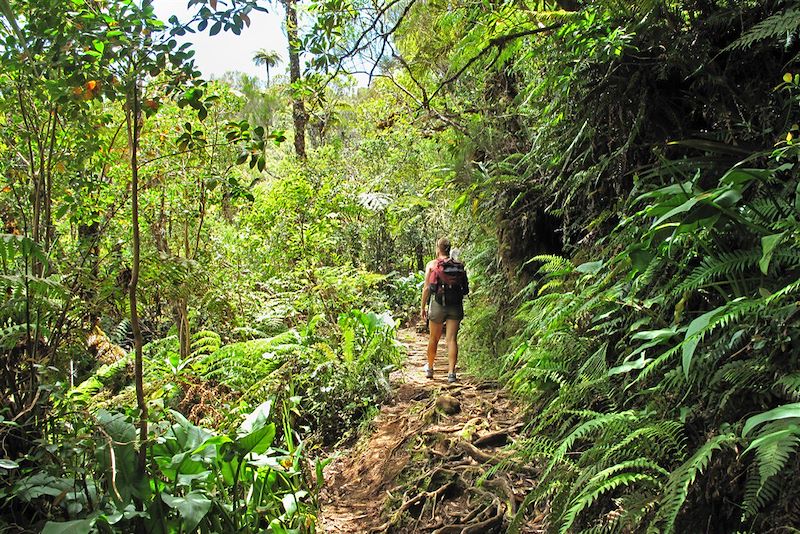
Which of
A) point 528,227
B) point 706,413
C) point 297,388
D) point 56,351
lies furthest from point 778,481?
point 297,388

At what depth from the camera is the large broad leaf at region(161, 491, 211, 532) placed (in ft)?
7.85

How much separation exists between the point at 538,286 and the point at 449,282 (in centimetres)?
118

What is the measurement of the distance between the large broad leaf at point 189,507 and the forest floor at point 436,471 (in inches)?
53.5

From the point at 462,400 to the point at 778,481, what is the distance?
3.30 m

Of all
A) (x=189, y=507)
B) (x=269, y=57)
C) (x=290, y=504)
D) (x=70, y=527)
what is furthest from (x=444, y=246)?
(x=269, y=57)

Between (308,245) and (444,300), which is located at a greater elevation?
(308,245)

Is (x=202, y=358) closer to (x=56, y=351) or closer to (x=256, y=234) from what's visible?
(x=56, y=351)

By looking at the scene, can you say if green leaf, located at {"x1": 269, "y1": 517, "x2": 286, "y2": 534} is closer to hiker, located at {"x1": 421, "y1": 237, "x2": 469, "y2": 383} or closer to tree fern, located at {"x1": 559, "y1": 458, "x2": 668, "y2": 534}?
tree fern, located at {"x1": 559, "y1": 458, "x2": 668, "y2": 534}

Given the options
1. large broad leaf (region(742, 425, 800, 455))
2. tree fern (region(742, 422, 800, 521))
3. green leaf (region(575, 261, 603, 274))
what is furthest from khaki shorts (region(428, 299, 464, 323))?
large broad leaf (region(742, 425, 800, 455))

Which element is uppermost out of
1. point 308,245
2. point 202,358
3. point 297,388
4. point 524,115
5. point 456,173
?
point 524,115

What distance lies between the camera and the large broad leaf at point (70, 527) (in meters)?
2.08

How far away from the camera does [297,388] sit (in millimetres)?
5496

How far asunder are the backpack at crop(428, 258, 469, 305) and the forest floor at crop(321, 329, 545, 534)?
957 mm

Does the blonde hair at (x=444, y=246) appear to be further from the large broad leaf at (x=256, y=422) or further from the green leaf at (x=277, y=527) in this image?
the green leaf at (x=277, y=527)
